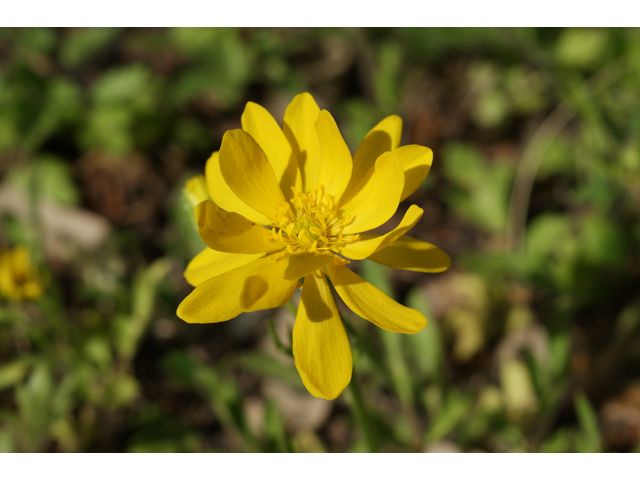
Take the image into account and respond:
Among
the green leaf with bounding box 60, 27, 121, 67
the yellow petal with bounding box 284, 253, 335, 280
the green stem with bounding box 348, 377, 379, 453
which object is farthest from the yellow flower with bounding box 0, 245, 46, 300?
the yellow petal with bounding box 284, 253, 335, 280

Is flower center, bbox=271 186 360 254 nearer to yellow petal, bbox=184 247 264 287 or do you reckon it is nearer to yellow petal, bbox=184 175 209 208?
yellow petal, bbox=184 247 264 287

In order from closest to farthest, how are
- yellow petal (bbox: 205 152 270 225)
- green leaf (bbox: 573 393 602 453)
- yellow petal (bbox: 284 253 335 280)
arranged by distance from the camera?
yellow petal (bbox: 284 253 335 280) < yellow petal (bbox: 205 152 270 225) < green leaf (bbox: 573 393 602 453)

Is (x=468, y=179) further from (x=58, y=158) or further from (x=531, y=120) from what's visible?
(x=58, y=158)

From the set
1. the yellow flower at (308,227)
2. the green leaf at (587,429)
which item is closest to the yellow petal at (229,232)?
the yellow flower at (308,227)

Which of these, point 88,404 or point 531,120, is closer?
point 88,404

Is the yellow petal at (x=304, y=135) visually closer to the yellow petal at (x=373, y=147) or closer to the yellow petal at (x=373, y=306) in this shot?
the yellow petal at (x=373, y=147)

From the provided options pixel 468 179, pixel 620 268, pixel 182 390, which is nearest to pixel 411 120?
pixel 468 179
